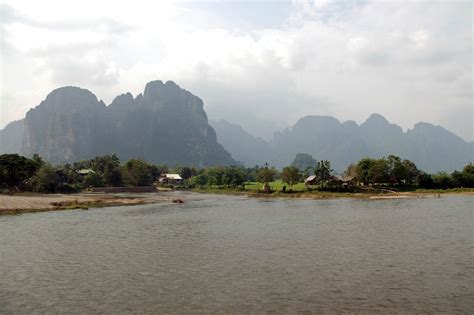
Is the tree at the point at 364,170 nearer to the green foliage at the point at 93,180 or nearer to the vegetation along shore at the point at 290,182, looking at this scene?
the vegetation along shore at the point at 290,182

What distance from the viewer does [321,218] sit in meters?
57.3

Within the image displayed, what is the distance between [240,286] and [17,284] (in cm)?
1356

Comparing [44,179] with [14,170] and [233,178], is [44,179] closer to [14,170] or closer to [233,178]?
[14,170]

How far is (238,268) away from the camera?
88.9 ft

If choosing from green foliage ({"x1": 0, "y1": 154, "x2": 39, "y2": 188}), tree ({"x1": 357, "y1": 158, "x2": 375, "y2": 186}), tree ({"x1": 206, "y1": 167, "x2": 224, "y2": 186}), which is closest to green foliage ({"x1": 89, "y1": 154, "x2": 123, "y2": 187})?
green foliage ({"x1": 0, "y1": 154, "x2": 39, "y2": 188})

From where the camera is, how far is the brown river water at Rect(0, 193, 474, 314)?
20.0 m

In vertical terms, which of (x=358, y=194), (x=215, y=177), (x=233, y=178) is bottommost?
(x=358, y=194)

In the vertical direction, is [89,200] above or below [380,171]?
below

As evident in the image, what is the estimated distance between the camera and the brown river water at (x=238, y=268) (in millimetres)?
20000

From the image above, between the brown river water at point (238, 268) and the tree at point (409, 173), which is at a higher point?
the tree at point (409, 173)

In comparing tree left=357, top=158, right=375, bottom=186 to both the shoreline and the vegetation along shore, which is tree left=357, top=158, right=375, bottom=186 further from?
the shoreline

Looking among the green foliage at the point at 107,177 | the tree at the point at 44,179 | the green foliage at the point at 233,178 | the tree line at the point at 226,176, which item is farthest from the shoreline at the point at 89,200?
the green foliage at the point at 107,177

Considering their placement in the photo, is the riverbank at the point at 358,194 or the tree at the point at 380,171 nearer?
the riverbank at the point at 358,194

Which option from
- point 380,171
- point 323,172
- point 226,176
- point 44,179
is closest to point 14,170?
point 44,179
